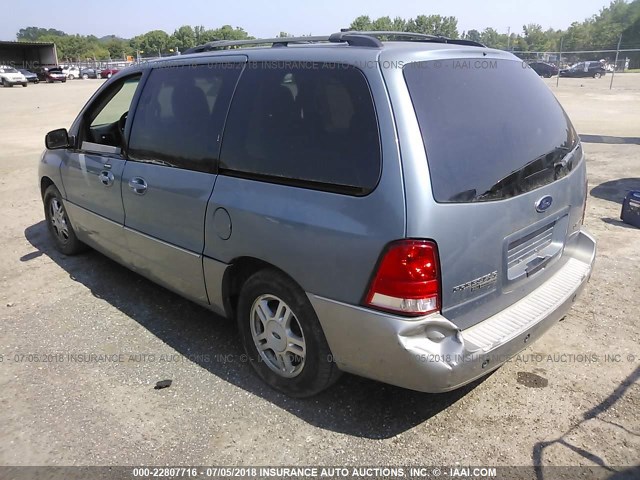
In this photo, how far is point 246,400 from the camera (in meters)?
3.02

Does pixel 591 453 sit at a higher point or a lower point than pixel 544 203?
lower

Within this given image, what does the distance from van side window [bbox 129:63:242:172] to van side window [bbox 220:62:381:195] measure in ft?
0.47

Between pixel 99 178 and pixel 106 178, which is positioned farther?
pixel 99 178

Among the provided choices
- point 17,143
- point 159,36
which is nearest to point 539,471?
point 17,143

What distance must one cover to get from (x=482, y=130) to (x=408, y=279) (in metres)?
0.86

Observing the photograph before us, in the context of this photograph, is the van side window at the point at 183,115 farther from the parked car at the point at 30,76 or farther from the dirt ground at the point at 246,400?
the parked car at the point at 30,76

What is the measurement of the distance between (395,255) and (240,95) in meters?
1.44

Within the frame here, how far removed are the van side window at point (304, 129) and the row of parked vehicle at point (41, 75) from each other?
44.2 m

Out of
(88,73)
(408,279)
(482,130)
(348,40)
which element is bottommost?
(408,279)

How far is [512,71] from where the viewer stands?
304 cm

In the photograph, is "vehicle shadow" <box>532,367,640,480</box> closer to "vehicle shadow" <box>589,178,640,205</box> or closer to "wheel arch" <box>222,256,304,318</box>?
"wheel arch" <box>222,256,304,318</box>

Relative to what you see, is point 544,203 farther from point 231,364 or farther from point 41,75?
point 41,75

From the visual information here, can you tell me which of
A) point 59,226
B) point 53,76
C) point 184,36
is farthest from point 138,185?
point 184,36

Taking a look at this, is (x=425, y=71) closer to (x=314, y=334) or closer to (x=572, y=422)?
(x=314, y=334)
